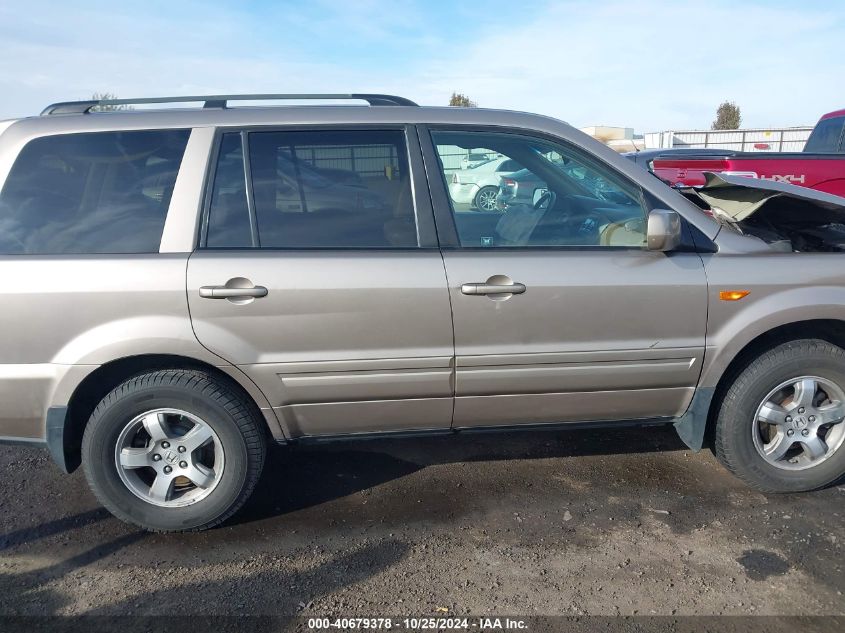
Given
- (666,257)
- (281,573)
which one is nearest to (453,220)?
(666,257)

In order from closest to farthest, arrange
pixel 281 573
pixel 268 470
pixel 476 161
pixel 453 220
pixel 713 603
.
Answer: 1. pixel 713 603
2. pixel 281 573
3. pixel 453 220
4. pixel 476 161
5. pixel 268 470

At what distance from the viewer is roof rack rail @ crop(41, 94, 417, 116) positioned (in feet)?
10.3

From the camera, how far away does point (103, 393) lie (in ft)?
9.98

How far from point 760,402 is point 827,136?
7.24 metres

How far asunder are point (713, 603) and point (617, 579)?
36cm

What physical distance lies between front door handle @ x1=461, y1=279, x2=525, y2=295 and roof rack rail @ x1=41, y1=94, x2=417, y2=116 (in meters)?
1.01

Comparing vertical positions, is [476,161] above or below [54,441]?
above

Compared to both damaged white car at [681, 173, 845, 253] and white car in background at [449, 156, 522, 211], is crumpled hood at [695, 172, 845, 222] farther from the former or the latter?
white car in background at [449, 156, 522, 211]

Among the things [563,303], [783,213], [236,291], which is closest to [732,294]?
[563,303]

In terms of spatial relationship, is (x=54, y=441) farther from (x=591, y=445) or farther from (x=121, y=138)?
(x=591, y=445)

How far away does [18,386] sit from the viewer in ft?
9.39

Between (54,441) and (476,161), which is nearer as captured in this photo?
(54,441)

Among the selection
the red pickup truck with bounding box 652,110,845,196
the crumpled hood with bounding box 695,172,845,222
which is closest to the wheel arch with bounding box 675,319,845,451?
the crumpled hood with bounding box 695,172,845,222

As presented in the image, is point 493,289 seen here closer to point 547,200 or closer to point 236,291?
point 547,200
